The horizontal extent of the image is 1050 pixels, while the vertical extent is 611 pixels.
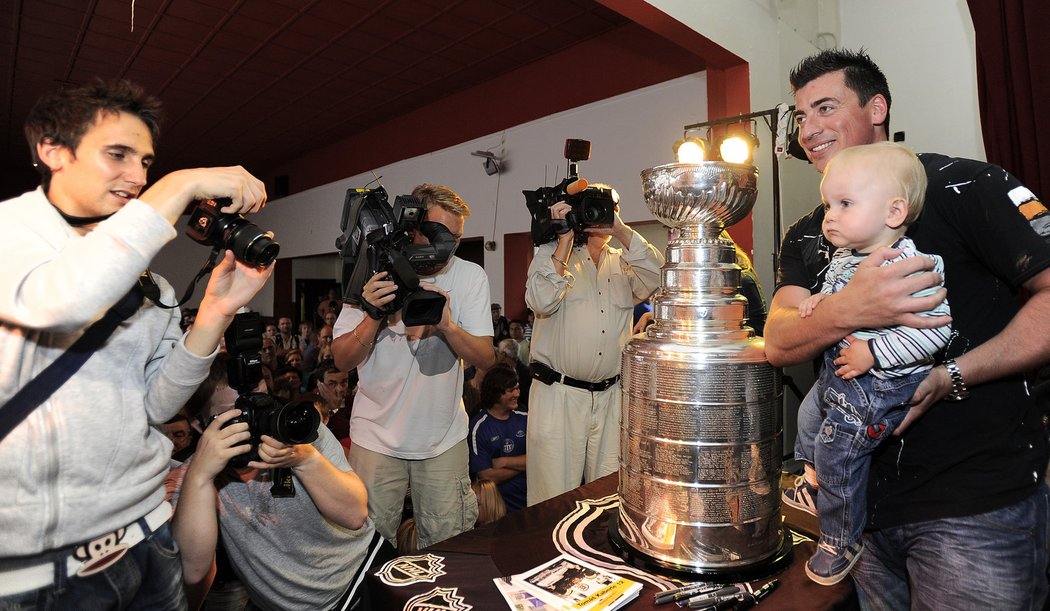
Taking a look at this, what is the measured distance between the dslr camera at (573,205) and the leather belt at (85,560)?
1.89m

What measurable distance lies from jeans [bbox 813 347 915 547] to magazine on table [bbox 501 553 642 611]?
0.38 metres

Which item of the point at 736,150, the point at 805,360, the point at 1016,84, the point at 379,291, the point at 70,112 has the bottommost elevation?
the point at 805,360

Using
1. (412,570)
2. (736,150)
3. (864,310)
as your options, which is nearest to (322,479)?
(412,570)

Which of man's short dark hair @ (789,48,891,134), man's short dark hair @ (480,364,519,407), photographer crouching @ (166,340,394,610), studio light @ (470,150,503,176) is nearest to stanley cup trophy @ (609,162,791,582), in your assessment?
man's short dark hair @ (789,48,891,134)

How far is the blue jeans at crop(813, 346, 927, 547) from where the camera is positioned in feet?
3.47

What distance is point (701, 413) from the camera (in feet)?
3.80

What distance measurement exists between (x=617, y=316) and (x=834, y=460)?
6.68ft

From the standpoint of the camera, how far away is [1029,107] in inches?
119

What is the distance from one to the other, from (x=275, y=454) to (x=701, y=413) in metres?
0.94

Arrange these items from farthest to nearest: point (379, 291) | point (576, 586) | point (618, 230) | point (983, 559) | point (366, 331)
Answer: point (618, 230) < point (366, 331) < point (379, 291) < point (576, 586) < point (983, 559)

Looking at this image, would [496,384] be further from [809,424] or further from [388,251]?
[809,424]

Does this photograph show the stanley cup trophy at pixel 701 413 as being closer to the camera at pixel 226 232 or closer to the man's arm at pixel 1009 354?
the man's arm at pixel 1009 354

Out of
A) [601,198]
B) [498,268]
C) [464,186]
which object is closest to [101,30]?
[464,186]

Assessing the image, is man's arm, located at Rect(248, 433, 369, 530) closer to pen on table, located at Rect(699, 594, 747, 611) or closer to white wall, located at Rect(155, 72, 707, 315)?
pen on table, located at Rect(699, 594, 747, 611)
